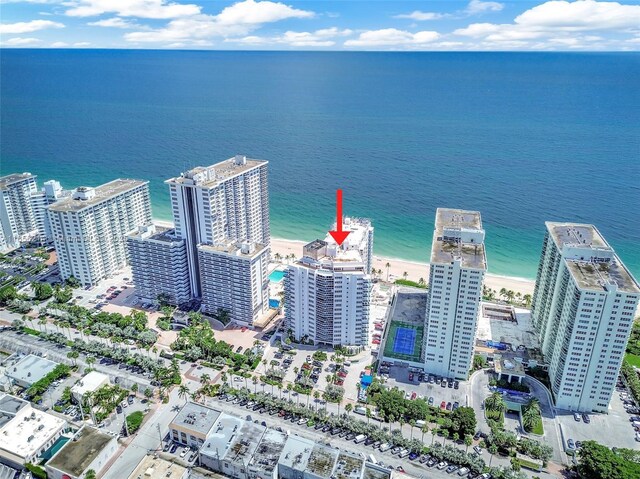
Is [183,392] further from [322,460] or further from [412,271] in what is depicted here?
[412,271]

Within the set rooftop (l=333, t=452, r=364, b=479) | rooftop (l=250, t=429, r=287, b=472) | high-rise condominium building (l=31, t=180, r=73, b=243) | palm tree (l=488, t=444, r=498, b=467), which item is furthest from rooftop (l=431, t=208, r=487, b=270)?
high-rise condominium building (l=31, t=180, r=73, b=243)

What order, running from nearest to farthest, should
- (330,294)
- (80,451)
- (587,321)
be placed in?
(80,451)
(587,321)
(330,294)

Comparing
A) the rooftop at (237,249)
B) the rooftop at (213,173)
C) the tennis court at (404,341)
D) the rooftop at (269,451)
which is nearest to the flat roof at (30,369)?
the rooftop at (237,249)

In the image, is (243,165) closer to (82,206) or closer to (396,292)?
(82,206)

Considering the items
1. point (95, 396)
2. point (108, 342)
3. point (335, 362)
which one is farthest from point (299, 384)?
point (108, 342)

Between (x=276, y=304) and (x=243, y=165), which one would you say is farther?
(x=243, y=165)

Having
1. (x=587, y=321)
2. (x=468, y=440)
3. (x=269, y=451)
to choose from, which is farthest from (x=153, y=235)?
(x=587, y=321)

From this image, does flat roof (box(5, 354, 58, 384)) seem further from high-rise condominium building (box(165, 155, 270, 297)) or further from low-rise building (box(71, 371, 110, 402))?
high-rise condominium building (box(165, 155, 270, 297))

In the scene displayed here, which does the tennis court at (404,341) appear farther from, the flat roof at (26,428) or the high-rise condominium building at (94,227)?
the high-rise condominium building at (94,227)
